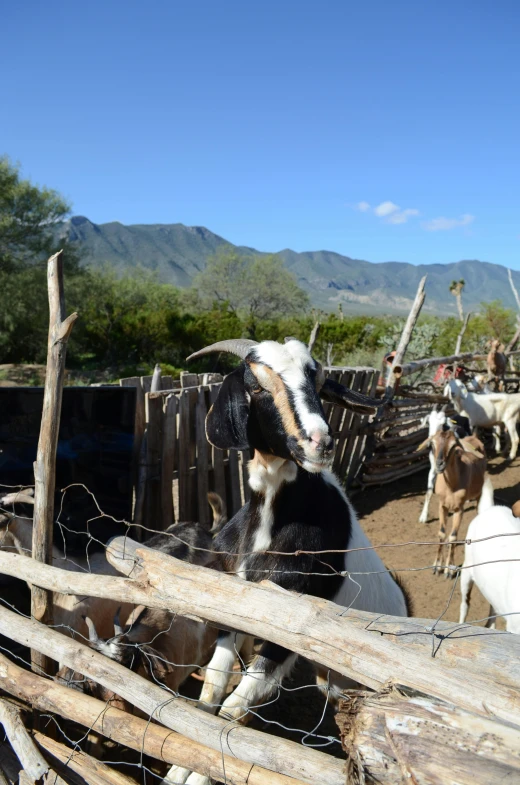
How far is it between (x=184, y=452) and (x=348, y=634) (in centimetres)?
433

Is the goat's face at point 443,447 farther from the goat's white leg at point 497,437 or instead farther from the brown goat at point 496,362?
the brown goat at point 496,362

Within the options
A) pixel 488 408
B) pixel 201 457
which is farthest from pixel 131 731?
pixel 488 408

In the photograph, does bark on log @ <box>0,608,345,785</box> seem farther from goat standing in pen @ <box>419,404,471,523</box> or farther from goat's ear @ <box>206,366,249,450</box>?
goat standing in pen @ <box>419,404,471,523</box>

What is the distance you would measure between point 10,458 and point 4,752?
2.05 meters

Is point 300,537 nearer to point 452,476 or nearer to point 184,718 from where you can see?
point 184,718

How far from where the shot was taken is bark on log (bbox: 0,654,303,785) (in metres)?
2.09

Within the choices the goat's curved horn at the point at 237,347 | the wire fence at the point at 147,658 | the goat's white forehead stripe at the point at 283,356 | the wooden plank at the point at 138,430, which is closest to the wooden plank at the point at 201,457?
the wooden plank at the point at 138,430

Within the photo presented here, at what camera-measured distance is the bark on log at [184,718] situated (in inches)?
76.2

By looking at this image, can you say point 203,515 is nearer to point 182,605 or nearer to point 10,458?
point 10,458

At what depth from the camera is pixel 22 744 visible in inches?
108

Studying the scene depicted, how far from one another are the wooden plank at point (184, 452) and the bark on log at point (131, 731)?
306 centimetres

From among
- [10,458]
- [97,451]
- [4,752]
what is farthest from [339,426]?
[4,752]

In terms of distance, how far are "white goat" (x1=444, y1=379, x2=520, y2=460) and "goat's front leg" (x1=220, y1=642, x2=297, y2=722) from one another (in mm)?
10818

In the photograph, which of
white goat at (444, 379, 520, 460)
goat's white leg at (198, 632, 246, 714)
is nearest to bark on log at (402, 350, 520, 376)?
white goat at (444, 379, 520, 460)
